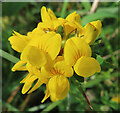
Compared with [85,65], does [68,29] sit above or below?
above

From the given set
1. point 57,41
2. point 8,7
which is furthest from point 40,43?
point 8,7

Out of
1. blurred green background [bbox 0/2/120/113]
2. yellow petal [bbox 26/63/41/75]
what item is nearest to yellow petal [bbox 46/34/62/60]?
yellow petal [bbox 26/63/41/75]

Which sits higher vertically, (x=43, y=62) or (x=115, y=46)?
(x=43, y=62)

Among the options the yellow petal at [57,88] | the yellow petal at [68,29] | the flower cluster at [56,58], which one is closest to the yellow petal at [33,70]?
the flower cluster at [56,58]

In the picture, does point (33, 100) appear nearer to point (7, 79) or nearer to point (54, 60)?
point (7, 79)

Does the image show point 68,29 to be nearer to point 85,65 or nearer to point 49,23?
point 49,23

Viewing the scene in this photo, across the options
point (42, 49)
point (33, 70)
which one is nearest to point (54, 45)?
point (42, 49)

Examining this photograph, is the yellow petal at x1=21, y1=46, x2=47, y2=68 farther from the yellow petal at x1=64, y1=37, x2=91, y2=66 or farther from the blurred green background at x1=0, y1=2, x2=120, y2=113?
the blurred green background at x1=0, y1=2, x2=120, y2=113
